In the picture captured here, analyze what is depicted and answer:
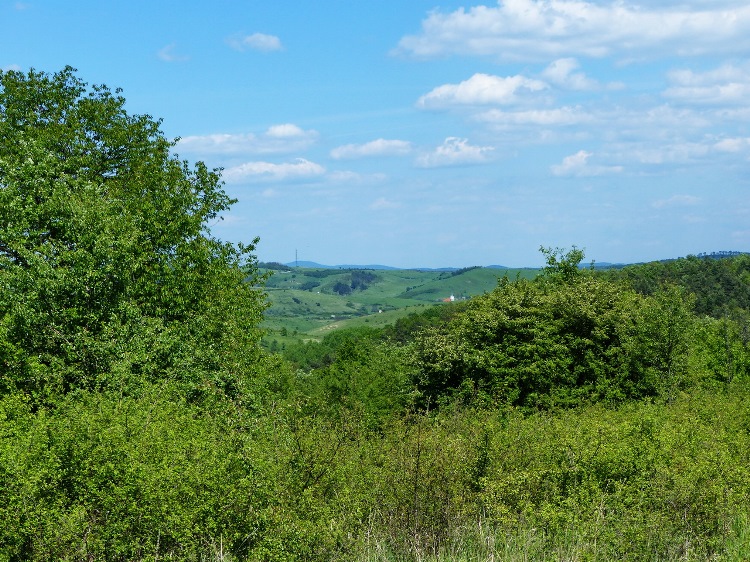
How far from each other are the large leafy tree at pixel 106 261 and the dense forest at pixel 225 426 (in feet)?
0.34

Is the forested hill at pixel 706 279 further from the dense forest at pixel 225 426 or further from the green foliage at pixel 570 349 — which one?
the dense forest at pixel 225 426

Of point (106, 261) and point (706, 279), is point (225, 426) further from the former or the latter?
point (706, 279)

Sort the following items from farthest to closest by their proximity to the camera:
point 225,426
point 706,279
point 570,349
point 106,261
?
point 706,279, point 570,349, point 106,261, point 225,426

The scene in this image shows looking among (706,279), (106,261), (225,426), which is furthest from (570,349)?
(706,279)

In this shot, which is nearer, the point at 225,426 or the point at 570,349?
the point at 225,426

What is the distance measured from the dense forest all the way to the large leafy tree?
0.34 feet

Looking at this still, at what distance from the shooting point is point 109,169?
37.0 meters

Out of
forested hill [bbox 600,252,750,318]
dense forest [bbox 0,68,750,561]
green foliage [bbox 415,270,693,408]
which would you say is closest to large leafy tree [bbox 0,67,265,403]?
dense forest [bbox 0,68,750,561]

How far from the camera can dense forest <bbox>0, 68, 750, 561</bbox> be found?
14.4 metres

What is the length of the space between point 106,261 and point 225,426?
9.86 metres

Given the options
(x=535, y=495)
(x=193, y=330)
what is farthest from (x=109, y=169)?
(x=535, y=495)

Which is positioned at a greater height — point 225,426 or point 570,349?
point 225,426

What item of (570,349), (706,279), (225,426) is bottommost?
(570,349)

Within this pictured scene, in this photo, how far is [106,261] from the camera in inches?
1017
